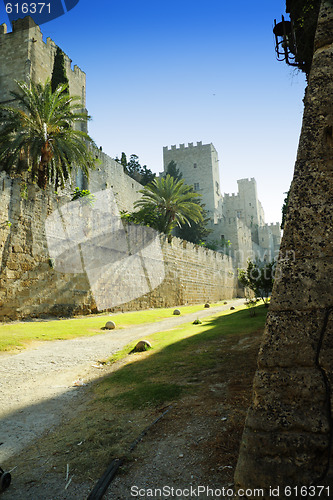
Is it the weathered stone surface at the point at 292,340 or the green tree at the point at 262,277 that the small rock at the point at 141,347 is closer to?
the weathered stone surface at the point at 292,340

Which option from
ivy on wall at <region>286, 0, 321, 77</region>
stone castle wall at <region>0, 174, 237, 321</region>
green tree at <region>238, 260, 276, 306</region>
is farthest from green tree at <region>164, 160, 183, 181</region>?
ivy on wall at <region>286, 0, 321, 77</region>

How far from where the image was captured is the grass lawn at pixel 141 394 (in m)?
2.82

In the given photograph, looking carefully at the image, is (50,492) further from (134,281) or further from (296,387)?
(134,281)

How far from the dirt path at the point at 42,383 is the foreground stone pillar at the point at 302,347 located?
2.19 metres

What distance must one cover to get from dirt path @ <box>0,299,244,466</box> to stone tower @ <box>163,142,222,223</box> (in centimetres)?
4338

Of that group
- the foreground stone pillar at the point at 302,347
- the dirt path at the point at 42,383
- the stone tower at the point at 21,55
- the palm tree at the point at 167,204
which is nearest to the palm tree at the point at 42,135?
the dirt path at the point at 42,383

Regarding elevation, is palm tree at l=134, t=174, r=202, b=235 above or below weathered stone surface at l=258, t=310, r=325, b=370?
above

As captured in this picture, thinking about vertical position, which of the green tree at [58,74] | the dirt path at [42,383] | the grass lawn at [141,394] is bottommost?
the dirt path at [42,383]

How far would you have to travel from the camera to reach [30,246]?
39.2ft

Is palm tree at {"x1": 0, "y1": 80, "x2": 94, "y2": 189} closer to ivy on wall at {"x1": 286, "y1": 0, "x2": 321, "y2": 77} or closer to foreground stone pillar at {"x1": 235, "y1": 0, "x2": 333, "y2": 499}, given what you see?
ivy on wall at {"x1": 286, "y1": 0, "x2": 321, "y2": 77}

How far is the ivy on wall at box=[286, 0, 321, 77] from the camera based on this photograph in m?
3.97

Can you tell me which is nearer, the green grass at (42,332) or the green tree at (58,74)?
the green grass at (42,332)

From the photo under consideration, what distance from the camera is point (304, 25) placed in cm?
414

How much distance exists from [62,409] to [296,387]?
Answer: 9.74 feet
